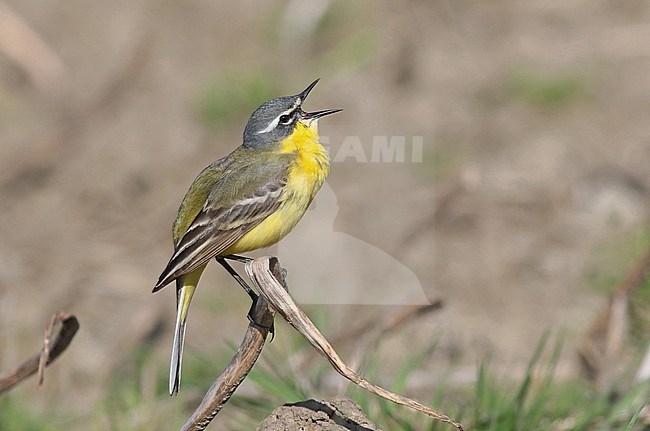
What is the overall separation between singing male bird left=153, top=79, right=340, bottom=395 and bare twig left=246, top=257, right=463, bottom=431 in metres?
0.34

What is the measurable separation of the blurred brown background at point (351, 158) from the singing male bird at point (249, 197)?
2074 millimetres

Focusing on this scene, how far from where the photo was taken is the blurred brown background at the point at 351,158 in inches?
269

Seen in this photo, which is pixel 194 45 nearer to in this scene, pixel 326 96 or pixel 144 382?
pixel 326 96

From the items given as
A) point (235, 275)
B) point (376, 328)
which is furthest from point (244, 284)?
point (376, 328)

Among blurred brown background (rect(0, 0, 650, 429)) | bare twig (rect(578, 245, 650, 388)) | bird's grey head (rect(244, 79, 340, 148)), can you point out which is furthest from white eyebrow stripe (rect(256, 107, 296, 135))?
blurred brown background (rect(0, 0, 650, 429))

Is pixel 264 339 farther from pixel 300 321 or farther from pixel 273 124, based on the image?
pixel 273 124

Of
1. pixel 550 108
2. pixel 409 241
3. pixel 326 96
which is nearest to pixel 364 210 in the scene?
pixel 409 241

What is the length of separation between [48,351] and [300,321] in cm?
90

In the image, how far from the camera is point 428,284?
6953 millimetres

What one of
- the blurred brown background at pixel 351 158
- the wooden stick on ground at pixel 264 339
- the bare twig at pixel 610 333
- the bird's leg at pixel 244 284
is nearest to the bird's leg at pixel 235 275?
the bird's leg at pixel 244 284

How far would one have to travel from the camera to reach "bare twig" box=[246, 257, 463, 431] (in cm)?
267

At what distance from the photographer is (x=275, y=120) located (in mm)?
3623

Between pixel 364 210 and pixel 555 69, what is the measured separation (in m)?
2.21

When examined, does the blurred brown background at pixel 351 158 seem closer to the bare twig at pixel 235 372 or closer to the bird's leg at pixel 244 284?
the bird's leg at pixel 244 284
